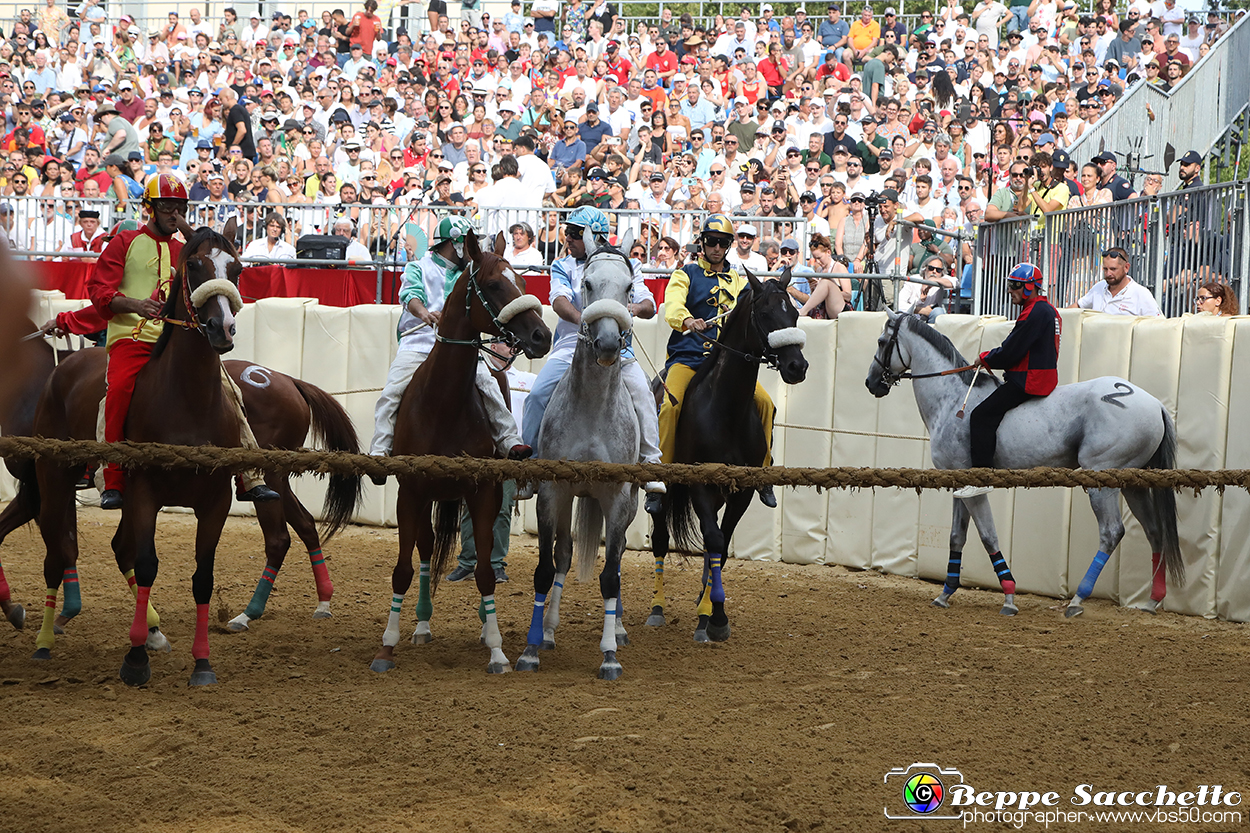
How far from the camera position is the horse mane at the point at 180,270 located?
659cm

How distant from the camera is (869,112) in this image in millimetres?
18969

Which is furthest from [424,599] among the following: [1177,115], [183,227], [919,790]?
[1177,115]

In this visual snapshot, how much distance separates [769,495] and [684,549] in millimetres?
737

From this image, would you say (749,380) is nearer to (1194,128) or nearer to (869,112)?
(1194,128)

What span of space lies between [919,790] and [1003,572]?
197 inches

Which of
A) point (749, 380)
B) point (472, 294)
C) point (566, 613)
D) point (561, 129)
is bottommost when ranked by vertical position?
point (566, 613)

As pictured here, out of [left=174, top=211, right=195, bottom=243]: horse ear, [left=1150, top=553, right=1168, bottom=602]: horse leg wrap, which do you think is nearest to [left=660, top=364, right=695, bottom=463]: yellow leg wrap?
[left=174, top=211, right=195, bottom=243]: horse ear

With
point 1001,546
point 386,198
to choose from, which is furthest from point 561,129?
point 1001,546

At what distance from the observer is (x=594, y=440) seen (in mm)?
7289

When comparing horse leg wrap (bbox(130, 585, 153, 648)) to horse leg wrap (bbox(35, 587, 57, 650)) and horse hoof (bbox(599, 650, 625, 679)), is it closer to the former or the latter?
horse leg wrap (bbox(35, 587, 57, 650))

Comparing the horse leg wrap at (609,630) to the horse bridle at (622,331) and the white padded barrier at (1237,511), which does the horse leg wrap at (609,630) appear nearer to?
the horse bridle at (622,331)

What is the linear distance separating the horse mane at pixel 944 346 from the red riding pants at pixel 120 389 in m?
6.20

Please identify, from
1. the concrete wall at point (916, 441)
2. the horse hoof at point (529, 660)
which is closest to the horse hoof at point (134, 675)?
the horse hoof at point (529, 660)

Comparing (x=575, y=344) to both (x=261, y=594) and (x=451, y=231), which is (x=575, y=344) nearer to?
(x=451, y=231)
